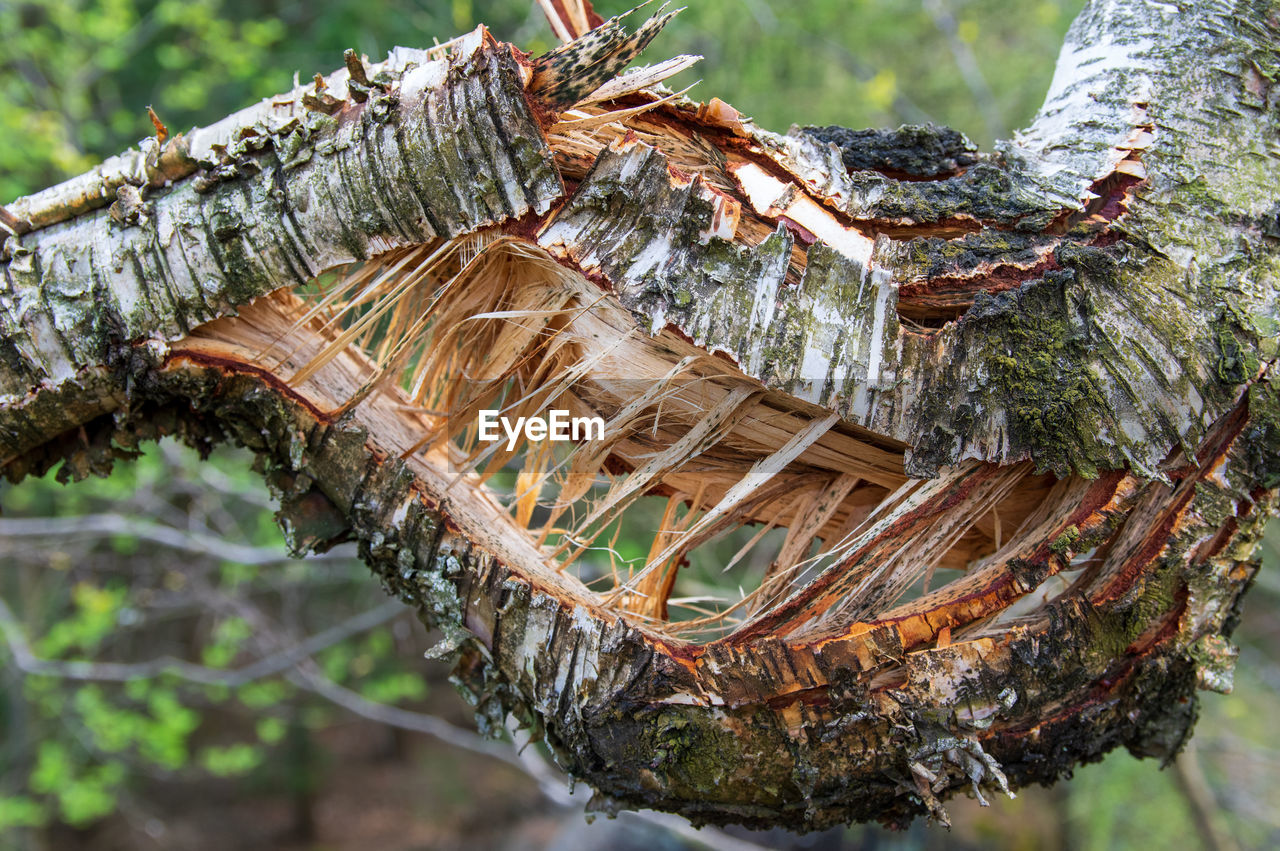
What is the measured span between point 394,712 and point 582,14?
3.37 meters

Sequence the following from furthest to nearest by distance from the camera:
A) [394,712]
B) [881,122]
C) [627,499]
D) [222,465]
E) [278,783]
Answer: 1. [278,783]
2. [881,122]
3. [222,465]
4. [394,712]
5. [627,499]

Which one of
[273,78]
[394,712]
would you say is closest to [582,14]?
[273,78]

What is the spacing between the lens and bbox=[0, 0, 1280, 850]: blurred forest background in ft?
11.6

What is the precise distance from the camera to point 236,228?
950 millimetres

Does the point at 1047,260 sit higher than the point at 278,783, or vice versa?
the point at 1047,260

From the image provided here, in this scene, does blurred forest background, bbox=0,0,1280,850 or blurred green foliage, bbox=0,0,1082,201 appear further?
blurred forest background, bbox=0,0,1280,850

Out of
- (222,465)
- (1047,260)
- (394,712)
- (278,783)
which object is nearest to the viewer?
(1047,260)

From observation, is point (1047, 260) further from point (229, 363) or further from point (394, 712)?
point (394, 712)

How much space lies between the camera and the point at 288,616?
14.8 feet

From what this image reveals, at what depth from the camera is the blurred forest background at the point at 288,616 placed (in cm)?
355

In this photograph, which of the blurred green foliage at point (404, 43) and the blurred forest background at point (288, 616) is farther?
the blurred forest background at point (288, 616)

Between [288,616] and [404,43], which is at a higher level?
[404,43]

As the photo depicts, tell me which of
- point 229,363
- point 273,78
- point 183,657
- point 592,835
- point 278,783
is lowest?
point 592,835

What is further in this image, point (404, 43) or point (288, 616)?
point (288, 616)
